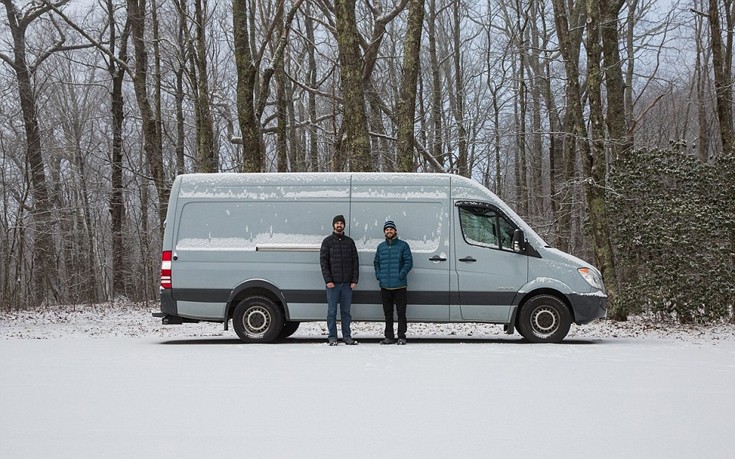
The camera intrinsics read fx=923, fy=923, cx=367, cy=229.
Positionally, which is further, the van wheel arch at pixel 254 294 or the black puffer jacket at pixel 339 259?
the van wheel arch at pixel 254 294

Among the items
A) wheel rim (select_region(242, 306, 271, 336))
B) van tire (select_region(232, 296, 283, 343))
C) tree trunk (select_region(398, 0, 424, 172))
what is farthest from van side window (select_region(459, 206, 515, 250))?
tree trunk (select_region(398, 0, 424, 172))

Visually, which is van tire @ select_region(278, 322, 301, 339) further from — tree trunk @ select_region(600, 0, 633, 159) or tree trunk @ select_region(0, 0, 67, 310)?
tree trunk @ select_region(0, 0, 67, 310)

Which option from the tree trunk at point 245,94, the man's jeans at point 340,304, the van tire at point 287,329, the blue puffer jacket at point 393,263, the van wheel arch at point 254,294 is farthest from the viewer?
the tree trunk at point 245,94

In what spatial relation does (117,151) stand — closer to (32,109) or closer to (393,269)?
(32,109)

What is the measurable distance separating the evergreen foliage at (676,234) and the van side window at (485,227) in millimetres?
3838

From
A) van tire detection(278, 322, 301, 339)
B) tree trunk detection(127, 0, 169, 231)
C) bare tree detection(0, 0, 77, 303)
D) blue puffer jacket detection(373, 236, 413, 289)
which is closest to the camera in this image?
blue puffer jacket detection(373, 236, 413, 289)

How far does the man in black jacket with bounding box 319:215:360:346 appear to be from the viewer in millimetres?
13227

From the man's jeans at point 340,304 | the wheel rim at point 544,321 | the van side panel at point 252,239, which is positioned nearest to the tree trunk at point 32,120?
the van side panel at point 252,239

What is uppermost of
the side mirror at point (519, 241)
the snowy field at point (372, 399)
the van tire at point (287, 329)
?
Result: the side mirror at point (519, 241)

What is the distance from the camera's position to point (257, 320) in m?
13.9

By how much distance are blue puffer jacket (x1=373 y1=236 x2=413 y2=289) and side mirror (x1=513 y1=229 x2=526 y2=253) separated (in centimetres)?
160

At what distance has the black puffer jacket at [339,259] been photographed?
13.2 m

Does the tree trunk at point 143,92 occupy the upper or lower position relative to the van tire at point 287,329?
upper

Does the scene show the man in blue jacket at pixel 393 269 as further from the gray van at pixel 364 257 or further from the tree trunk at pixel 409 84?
the tree trunk at pixel 409 84
